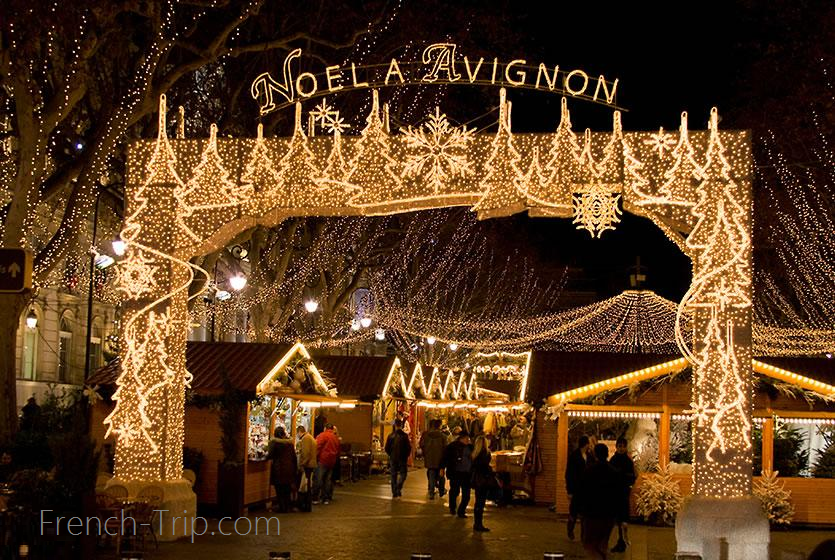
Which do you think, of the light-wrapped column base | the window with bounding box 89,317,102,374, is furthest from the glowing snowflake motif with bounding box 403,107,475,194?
the window with bounding box 89,317,102,374

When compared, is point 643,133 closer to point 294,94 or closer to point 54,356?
point 294,94

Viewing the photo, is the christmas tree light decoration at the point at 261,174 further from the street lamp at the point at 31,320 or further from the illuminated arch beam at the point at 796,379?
the street lamp at the point at 31,320

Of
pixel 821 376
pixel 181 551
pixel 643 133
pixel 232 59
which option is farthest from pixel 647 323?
pixel 181 551

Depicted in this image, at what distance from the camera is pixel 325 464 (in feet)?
76.3

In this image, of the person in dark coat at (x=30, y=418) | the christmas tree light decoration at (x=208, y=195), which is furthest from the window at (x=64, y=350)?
the christmas tree light decoration at (x=208, y=195)

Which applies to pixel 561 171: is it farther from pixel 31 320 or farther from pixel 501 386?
pixel 501 386

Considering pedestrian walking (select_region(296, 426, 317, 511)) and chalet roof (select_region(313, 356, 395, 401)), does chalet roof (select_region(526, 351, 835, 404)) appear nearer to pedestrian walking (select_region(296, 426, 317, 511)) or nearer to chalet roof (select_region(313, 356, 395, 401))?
pedestrian walking (select_region(296, 426, 317, 511))

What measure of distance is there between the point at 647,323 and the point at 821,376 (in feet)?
37.0

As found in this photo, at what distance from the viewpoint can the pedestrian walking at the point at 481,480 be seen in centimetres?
1870

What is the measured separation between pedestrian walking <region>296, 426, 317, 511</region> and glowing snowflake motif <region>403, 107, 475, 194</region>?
27.8ft

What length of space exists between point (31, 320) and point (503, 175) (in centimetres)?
2454

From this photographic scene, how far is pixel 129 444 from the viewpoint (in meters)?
16.0

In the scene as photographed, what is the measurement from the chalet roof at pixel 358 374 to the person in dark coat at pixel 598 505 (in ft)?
57.9

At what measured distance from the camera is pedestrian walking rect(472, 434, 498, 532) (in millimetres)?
18703
